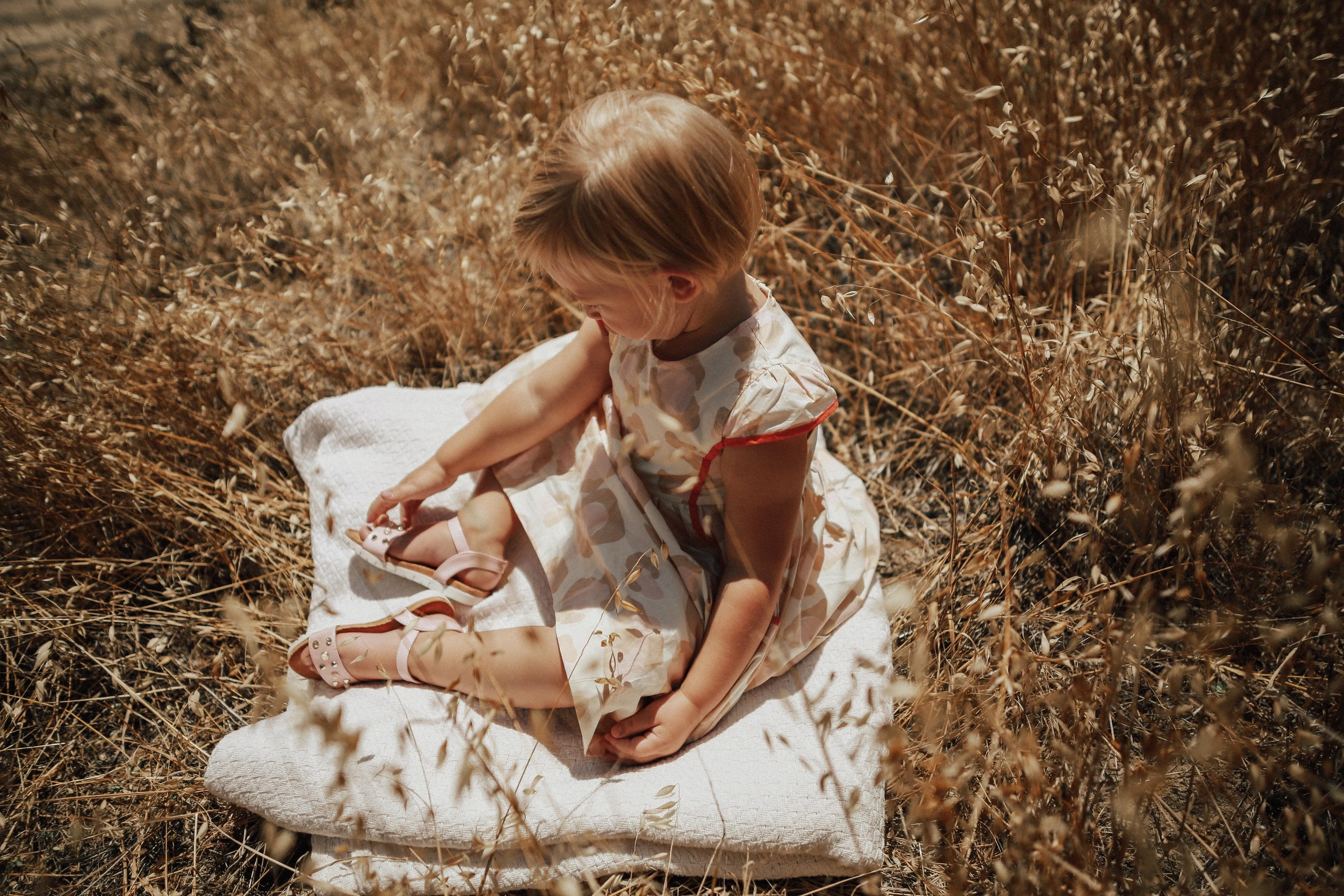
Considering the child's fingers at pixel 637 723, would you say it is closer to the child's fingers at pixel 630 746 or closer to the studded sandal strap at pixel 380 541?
the child's fingers at pixel 630 746

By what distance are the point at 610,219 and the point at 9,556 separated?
4.81 ft

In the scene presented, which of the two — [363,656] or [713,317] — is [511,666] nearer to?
[363,656]

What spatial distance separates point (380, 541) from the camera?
→ 4.93 feet

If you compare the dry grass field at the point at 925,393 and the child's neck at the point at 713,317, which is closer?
the dry grass field at the point at 925,393

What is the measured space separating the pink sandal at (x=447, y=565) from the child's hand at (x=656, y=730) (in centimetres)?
39

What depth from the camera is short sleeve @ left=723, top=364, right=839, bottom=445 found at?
3.68 ft

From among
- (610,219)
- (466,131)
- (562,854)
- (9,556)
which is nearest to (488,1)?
(466,131)

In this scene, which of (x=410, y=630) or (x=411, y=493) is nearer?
(x=410, y=630)

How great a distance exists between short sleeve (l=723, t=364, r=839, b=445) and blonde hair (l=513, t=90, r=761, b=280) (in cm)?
17

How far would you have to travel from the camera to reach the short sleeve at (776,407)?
1.12 metres

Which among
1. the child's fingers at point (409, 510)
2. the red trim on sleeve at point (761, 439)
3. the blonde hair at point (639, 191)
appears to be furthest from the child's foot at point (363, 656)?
the blonde hair at point (639, 191)

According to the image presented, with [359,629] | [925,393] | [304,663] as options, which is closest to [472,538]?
[359,629]

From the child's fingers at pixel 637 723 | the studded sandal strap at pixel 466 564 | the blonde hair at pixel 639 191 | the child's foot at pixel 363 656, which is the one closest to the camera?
the blonde hair at pixel 639 191

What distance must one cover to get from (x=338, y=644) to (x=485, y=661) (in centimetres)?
34
